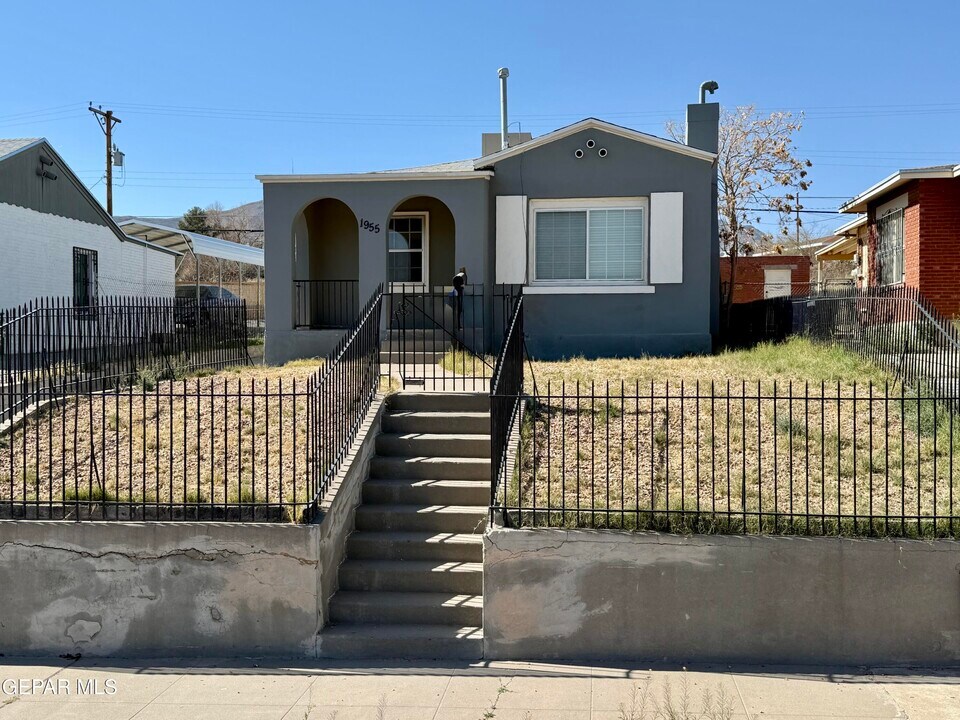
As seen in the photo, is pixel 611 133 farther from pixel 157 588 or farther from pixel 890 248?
pixel 157 588

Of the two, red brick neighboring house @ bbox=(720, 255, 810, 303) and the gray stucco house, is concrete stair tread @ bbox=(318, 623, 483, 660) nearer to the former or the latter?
the gray stucco house

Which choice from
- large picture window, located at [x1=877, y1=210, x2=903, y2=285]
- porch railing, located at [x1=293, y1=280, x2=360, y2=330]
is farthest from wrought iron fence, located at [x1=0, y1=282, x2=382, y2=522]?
large picture window, located at [x1=877, y1=210, x2=903, y2=285]

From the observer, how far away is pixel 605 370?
11969 mm

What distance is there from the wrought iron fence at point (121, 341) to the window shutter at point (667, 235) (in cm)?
764

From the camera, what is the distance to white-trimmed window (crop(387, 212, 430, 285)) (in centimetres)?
1686

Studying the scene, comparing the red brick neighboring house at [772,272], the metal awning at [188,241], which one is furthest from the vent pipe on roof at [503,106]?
the red brick neighboring house at [772,272]

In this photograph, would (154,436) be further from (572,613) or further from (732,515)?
(732,515)

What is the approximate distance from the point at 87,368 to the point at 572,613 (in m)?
9.10

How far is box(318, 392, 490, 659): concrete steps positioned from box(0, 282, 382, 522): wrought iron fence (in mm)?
571

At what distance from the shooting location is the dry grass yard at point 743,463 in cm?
654

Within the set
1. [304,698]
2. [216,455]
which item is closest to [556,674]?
[304,698]

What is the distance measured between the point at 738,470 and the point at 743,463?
102cm

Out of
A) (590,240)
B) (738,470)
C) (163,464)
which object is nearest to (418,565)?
(163,464)

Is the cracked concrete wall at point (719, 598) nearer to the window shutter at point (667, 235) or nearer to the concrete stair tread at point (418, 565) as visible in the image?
the concrete stair tread at point (418, 565)
